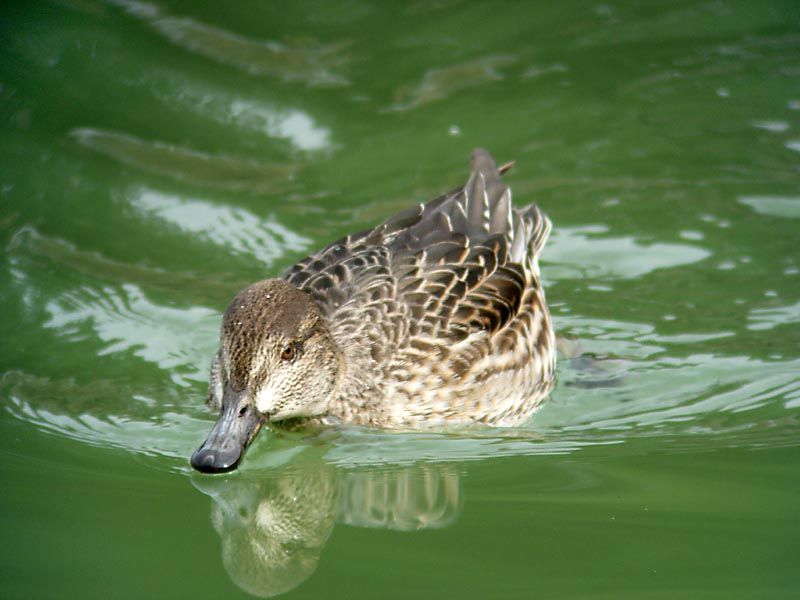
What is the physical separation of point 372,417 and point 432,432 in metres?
0.35

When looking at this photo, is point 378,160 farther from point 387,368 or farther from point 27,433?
point 27,433

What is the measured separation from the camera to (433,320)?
6559mm

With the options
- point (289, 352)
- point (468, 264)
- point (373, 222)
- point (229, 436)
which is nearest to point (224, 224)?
point (373, 222)

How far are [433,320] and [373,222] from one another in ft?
8.10

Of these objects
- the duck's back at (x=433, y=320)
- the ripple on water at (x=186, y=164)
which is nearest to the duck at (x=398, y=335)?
the duck's back at (x=433, y=320)

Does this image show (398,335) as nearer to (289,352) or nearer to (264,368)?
(289,352)

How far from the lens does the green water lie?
16.1 feet

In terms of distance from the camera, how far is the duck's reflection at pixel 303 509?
4.82 metres

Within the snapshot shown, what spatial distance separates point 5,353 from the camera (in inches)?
281

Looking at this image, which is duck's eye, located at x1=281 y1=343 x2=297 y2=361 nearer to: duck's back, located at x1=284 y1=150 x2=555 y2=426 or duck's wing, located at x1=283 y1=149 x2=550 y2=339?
duck's back, located at x1=284 y1=150 x2=555 y2=426

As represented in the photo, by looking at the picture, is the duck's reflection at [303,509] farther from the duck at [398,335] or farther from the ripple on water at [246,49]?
the ripple on water at [246,49]

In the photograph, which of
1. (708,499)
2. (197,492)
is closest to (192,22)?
(197,492)

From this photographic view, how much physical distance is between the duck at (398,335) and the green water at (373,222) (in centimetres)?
23

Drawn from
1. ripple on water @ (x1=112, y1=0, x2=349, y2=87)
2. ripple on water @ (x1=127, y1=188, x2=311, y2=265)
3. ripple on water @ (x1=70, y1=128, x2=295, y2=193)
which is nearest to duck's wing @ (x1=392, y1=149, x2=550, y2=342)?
ripple on water @ (x1=127, y1=188, x2=311, y2=265)
